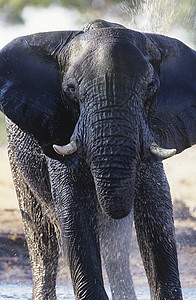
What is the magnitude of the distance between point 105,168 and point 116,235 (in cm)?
145

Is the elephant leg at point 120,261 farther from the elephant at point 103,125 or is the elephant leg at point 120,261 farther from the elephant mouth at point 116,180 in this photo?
the elephant mouth at point 116,180

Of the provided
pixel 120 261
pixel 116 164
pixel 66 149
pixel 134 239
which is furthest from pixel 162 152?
pixel 134 239

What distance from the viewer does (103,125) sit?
246 cm

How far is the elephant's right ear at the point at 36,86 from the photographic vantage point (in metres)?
2.84

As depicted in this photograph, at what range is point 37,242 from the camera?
3949 millimetres

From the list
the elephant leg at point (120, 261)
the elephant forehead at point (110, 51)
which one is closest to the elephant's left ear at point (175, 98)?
the elephant forehead at point (110, 51)

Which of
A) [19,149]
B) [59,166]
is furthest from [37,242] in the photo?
[59,166]

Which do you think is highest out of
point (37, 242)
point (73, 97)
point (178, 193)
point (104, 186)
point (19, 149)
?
point (73, 97)

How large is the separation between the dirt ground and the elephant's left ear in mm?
4596

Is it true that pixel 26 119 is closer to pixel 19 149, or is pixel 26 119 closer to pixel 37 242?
pixel 19 149

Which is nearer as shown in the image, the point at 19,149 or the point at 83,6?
the point at 19,149

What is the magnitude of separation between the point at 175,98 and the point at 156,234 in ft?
2.01

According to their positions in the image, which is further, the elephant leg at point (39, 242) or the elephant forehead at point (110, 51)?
the elephant leg at point (39, 242)

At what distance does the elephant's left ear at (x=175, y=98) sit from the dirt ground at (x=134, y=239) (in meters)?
4.60
